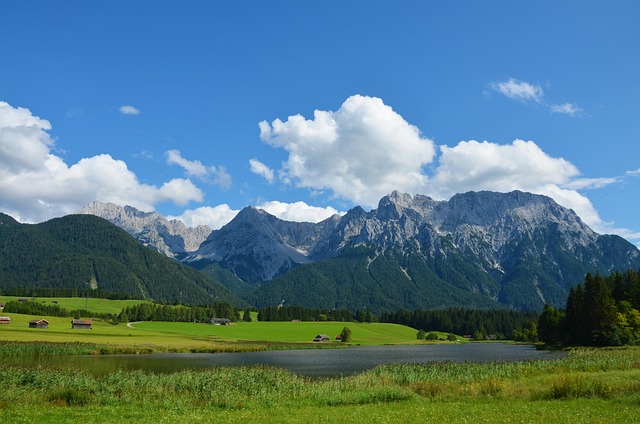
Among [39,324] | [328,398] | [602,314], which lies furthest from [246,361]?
[39,324]

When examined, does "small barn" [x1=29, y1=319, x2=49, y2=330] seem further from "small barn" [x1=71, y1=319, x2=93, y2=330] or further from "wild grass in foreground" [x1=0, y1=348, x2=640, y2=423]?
"wild grass in foreground" [x1=0, y1=348, x2=640, y2=423]

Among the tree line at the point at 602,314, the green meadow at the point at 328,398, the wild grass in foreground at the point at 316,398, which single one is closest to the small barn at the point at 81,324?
the wild grass in foreground at the point at 316,398

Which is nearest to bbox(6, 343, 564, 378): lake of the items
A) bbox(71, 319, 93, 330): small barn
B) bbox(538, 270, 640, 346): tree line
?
bbox(538, 270, 640, 346): tree line

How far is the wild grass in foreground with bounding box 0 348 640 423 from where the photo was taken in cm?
2614

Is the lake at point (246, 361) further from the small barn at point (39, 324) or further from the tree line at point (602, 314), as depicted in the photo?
the small barn at point (39, 324)

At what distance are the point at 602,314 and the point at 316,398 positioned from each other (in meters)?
91.5

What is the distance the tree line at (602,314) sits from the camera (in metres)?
101

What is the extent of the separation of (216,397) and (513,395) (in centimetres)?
2122

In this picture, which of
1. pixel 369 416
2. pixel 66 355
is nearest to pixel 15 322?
pixel 66 355

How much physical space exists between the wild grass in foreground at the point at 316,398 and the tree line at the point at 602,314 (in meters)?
61.6

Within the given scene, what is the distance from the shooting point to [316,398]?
3594 cm

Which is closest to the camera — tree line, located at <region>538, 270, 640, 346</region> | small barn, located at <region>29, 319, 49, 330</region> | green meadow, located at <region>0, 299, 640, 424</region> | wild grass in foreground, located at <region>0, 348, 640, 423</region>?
green meadow, located at <region>0, 299, 640, 424</region>

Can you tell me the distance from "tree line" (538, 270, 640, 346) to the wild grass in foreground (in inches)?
2425

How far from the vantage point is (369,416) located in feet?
86.3
